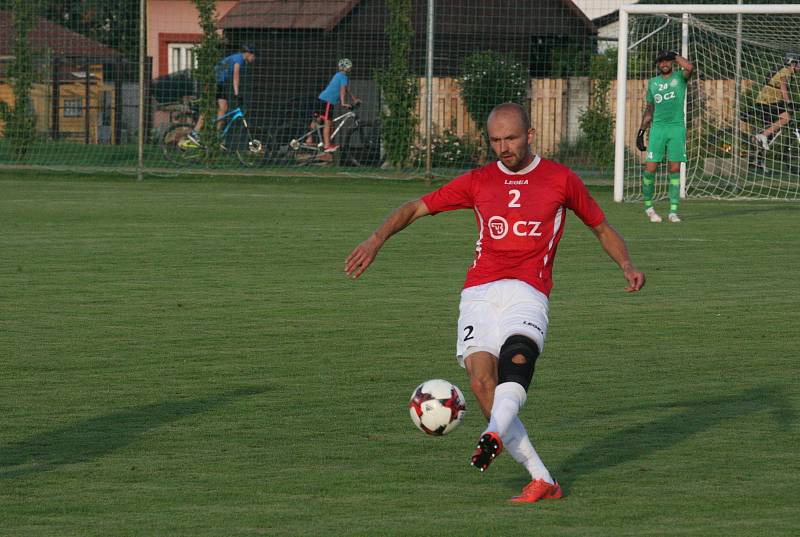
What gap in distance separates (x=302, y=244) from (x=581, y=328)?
566cm

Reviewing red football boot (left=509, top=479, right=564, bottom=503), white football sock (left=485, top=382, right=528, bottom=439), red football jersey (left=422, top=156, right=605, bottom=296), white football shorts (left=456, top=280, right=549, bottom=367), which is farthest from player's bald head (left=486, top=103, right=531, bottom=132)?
red football boot (left=509, top=479, right=564, bottom=503)

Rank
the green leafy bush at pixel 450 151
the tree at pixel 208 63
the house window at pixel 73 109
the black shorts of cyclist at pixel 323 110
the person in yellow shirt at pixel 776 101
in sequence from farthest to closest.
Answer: the house window at pixel 73 109
the black shorts of cyclist at pixel 323 110
the tree at pixel 208 63
the green leafy bush at pixel 450 151
the person in yellow shirt at pixel 776 101

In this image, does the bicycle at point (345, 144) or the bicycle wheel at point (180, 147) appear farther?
the bicycle wheel at point (180, 147)

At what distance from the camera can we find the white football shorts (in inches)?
225

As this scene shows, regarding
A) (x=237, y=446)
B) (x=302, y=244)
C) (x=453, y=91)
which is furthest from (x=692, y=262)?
(x=453, y=91)

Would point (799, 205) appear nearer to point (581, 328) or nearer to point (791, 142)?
point (791, 142)

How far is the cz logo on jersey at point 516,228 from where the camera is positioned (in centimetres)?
592

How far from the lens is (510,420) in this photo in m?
5.36

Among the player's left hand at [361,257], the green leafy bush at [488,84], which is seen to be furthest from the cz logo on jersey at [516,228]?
the green leafy bush at [488,84]

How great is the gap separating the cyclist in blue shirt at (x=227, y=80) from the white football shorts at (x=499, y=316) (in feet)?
68.8

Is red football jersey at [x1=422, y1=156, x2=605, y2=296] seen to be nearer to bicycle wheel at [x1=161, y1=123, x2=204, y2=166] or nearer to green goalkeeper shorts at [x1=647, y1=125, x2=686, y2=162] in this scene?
green goalkeeper shorts at [x1=647, y1=125, x2=686, y2=162]

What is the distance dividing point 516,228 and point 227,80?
21808mm

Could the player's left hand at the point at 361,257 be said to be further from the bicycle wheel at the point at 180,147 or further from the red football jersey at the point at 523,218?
the bicycle wheel at the point at 180,147

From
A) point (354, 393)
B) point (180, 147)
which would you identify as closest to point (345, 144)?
point (180, 147)
